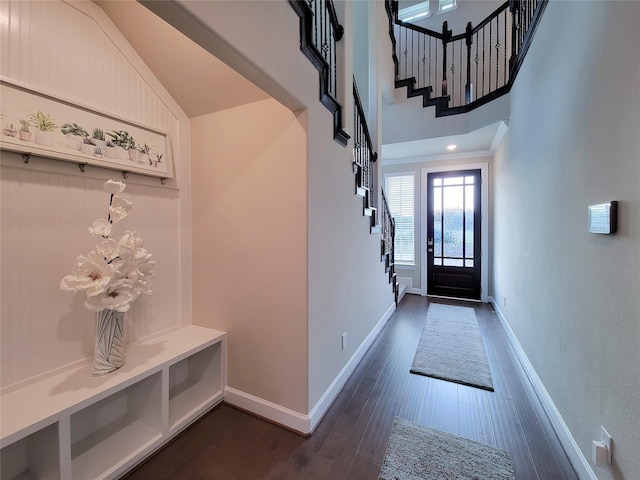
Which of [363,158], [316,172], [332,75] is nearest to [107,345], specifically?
[316,172]

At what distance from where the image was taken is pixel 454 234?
4.77m

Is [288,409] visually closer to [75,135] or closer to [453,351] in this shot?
[453,351]

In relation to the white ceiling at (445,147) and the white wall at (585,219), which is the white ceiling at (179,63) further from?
the white ceiling at (445,147)

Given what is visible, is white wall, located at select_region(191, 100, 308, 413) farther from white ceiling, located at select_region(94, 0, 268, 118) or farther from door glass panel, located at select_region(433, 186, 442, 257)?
door glass panel, located at select_region(433, 186, 442, 257)

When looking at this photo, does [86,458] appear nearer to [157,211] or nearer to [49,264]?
[49,264]

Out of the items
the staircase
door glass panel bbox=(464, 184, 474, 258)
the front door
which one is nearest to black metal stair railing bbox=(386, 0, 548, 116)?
the front door

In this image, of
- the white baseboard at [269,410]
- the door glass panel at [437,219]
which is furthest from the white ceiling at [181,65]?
the door glass panel at [437,219]

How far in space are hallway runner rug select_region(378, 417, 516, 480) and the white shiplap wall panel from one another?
A: 1763 mm

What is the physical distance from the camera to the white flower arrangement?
134cm

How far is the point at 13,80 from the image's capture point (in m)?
1.24

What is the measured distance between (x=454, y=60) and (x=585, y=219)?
457 cm

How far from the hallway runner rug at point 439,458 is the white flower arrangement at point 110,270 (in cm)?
167

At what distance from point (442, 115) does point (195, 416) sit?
4.41 meters

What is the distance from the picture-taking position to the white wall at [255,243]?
167cm
